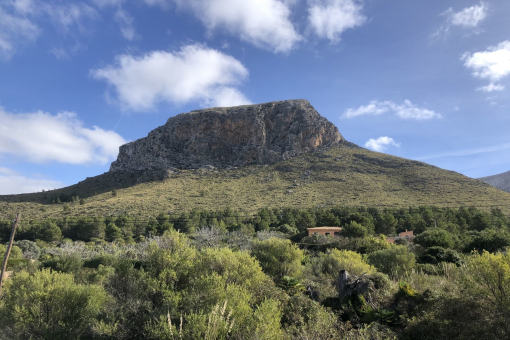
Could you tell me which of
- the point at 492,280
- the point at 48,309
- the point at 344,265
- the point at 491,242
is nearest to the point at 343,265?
the point at 344,265

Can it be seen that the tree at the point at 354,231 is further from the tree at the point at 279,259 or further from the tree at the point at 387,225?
the tree at the point at 279,259

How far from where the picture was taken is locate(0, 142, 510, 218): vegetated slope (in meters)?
48.3

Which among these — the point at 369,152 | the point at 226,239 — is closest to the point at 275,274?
the point at 226,239

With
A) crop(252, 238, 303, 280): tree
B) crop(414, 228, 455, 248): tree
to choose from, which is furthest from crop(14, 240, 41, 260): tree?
crop(414, 228, 455, 248): tree

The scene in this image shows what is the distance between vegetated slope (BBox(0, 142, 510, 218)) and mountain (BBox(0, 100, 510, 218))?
0.60 feet

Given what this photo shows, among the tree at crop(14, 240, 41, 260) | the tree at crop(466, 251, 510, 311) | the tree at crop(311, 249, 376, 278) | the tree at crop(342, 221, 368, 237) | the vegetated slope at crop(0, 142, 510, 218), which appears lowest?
the tree at crop(14, 240, 41, 260)

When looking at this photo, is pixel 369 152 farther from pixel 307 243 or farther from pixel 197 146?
pixel 307 243

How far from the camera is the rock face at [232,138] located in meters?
78.9

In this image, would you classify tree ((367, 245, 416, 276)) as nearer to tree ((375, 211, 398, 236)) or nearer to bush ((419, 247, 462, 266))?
bush ((419, 247, 462, 266))

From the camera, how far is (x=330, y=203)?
4991cm

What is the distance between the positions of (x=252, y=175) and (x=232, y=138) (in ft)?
75.5

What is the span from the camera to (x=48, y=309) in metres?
9.91

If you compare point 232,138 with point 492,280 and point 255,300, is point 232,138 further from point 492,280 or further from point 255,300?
point 492,280

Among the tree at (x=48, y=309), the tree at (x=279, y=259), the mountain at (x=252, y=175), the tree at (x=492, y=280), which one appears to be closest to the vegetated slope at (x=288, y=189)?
the mountain at (x=252, y=175)
